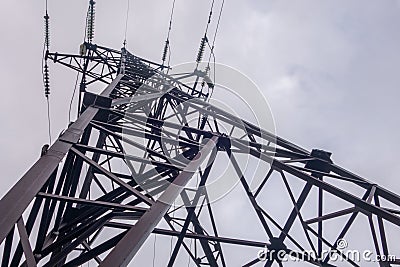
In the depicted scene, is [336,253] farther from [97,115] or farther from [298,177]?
[97,115]

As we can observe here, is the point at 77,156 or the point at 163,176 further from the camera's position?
the point at 163,176

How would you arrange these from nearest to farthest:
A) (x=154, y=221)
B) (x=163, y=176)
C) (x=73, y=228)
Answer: (x=154, y=221), (x=73, y=228), (x=163, y=176)

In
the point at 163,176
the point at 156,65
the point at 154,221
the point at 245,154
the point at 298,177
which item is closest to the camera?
the point at 154,221

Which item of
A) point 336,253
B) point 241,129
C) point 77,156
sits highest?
point 241,129

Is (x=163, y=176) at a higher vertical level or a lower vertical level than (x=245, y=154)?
lower

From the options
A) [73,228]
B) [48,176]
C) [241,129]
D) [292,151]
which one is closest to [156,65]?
[241,129]

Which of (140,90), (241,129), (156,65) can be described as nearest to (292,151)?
(241,129)

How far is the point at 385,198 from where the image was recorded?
6641 mm

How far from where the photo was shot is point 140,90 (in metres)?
9.39

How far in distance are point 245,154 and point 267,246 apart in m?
1.52

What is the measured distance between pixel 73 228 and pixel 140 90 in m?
Result: 4.76

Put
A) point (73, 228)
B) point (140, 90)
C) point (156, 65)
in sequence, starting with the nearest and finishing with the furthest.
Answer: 1. point (73, 228)
2. point (140, 90)
3. point (156, 65)

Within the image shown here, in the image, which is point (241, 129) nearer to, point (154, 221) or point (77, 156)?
point (77, 156)

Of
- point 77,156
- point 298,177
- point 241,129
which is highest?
point 241,129
